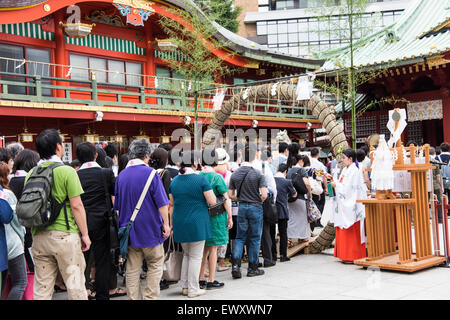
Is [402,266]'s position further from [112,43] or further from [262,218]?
[112,43]

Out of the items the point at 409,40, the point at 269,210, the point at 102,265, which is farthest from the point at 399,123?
the point at 409,40

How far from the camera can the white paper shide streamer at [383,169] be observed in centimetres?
641

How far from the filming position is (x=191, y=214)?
569cm

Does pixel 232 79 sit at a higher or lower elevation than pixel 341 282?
higher

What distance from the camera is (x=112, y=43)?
53.7 feet

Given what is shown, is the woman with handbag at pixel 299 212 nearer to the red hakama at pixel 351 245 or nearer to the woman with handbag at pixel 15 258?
the red hakama at pixel 351 245

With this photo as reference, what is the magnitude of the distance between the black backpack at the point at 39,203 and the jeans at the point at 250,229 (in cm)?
301

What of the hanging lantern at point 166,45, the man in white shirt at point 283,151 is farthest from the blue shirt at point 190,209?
the hanging lantern at point 166,45

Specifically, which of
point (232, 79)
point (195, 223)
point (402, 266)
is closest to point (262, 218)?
point (195, 223)

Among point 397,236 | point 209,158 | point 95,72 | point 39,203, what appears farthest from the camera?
point 95,72

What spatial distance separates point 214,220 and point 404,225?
269 cm

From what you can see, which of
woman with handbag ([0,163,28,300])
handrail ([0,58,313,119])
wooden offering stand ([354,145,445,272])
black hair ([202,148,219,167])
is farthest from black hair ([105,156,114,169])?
handrail ([0,58,313,119])

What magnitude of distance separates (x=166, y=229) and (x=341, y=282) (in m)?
2.62

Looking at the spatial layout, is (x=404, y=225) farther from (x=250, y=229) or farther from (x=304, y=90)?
(x=304, y=90)
